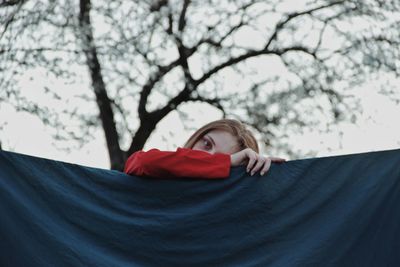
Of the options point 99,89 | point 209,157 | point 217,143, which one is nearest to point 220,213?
point 209,157

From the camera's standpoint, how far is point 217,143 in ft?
10.7

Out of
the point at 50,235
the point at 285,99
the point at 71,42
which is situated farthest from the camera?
the point at 285,99

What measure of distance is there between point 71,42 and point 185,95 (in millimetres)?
2061

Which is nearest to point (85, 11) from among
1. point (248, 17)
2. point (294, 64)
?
point (248, 17)

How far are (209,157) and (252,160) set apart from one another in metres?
0.17

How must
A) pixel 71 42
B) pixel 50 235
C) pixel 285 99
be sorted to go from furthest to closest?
pixel 285 99, pixel 71 42, pixel 50 235

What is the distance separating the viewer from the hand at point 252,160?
312cm

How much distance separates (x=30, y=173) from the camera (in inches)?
113

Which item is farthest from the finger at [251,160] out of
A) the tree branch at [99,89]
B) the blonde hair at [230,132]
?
the tree branch at [99,89]

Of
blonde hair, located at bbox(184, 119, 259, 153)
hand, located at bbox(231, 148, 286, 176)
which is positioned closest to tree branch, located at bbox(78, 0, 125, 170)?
blonde hair, located at bbox(184, 119, 259, 153)

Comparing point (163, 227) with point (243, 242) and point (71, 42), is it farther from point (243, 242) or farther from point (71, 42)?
point (71, 42)

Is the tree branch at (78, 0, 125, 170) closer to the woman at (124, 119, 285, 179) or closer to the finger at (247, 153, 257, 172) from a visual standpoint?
the woman at (124, 119, 285, 179)

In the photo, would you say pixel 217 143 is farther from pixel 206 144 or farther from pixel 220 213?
pixel 220 213

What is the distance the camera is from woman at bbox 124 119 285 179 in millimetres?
3039
